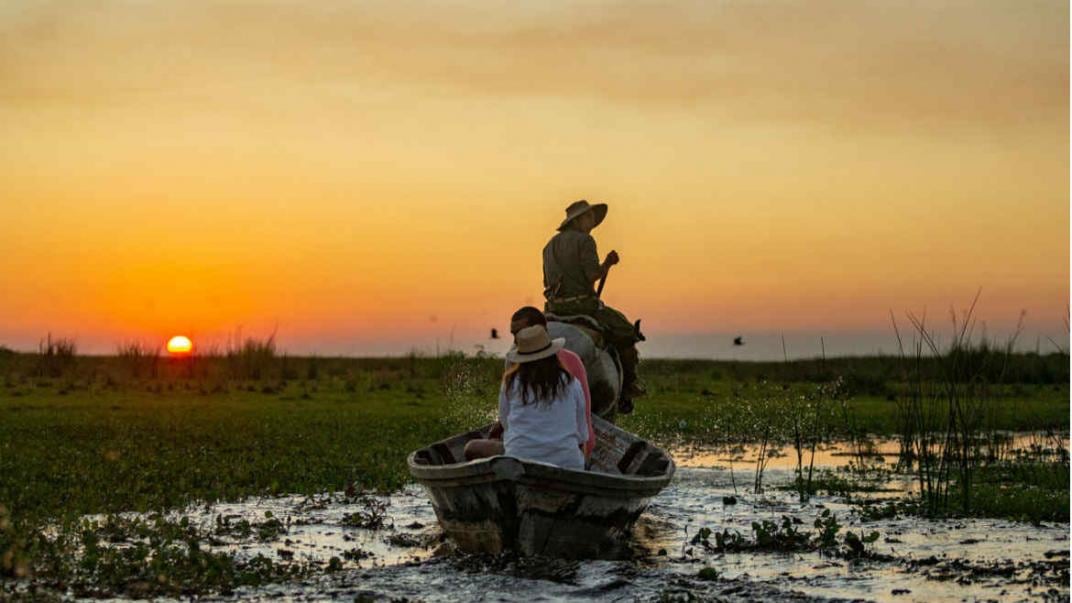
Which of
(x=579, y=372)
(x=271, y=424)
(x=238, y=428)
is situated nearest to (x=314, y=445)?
(x=238, y=428)

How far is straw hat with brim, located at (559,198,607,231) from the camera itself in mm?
16234

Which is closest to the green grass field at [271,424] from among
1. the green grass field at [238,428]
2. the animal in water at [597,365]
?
the green grass field at [238,428]

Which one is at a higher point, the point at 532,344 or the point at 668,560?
the point at 532,344

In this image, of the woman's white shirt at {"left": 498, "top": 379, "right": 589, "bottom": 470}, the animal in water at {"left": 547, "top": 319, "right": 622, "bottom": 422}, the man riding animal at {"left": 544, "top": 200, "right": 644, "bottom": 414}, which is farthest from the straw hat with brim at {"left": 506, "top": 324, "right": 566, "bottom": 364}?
the man riding animal at {"left": 544, "top": 200, "right": 644, "bottom": 414}

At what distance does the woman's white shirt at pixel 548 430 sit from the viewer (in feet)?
36.5

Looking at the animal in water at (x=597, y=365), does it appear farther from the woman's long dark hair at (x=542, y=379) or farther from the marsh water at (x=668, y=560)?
the woman's long dark hair at (x=542, y=379)

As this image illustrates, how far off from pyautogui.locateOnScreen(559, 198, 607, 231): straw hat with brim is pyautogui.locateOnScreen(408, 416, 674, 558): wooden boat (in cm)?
526

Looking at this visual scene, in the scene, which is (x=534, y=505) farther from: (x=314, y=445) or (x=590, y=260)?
(x=314, y=445)

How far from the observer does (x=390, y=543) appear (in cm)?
1238

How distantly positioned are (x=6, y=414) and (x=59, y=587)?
19.1m

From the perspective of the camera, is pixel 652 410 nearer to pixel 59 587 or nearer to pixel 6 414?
pixel 6 414

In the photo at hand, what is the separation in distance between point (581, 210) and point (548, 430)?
5.60m

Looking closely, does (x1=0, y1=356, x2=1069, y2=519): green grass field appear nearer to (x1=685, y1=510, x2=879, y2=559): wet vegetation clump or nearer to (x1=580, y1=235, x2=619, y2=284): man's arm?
(x1=580, y1=235, x2=619, y2=284): man's arm

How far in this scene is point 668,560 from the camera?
11516mm
